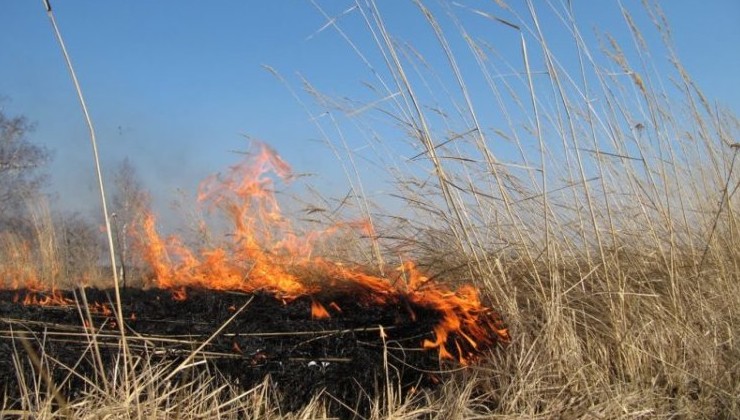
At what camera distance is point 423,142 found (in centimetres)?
237

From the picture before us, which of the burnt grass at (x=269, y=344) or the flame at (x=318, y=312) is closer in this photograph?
the burnt grass at (x=269, y=344)

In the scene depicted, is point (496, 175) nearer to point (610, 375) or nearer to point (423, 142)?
point (423, 142)

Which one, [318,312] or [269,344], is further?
[318,312]

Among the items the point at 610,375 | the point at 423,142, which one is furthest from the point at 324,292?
the point at 610,375

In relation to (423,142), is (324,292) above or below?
below

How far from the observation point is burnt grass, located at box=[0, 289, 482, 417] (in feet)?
6.15

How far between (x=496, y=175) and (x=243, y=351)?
48.6 inches

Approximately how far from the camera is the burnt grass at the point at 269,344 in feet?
6.15

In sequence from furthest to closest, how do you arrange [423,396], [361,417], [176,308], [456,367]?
[176,308] → [456,367] → [423,396] → [361,417]

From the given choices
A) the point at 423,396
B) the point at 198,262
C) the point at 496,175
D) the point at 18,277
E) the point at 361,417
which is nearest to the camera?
the point at 361,417

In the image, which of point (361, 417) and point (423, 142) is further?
point (423, 142)

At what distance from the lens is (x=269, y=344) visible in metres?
2.03

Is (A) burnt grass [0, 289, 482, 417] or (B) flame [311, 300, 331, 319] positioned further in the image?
(B) flame [311, 300, 331, 319]

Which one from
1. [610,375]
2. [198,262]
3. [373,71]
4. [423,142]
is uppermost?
[373,71]
